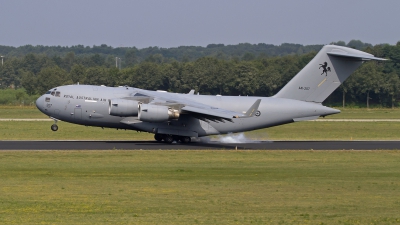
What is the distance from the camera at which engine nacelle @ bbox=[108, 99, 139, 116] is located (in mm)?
31141

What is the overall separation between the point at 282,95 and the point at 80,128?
1702 cm

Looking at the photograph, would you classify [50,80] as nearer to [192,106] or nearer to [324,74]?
[192,106]

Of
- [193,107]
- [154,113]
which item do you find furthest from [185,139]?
[154,113]

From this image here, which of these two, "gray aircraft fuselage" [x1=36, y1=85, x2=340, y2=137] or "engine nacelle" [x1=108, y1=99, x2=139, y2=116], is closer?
"engine nacelle" [x1=108, y1=99, x2=139, y2=116]

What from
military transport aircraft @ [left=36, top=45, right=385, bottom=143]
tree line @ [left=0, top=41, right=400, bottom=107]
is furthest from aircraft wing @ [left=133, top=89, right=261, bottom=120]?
tree line @ [left=0, top=41, right=400, bottom=107]

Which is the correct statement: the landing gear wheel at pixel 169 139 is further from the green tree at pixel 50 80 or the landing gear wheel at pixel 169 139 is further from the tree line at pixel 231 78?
the green tree at pixel 50 80

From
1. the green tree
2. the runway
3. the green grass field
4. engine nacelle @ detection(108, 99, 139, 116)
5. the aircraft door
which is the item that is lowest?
the runway

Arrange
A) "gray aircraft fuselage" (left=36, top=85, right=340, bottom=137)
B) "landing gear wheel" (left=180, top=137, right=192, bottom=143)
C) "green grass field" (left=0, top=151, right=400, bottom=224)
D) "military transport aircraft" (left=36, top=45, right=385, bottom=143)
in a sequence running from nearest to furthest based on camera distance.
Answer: "green grass field" (left=0, top=151, right=400, bottom=224) → "military transport aircraft" (left=36, top=45, right=385, bottom=143) → "gray aircraft fuselage" (left=36, top=85, right=340, bottom=137) → "landing gear wheel" (left=180, top=137, right=192, bottom=143)

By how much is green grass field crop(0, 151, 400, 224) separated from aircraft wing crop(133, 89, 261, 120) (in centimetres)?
315

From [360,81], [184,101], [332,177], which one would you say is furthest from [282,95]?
[360,81]

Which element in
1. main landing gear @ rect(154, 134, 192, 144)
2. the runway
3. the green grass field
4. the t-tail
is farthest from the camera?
the t-tail

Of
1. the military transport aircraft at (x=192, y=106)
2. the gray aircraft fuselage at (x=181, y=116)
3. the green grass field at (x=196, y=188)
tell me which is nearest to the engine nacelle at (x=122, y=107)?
the military transport aircraft at (x=192, y=106)

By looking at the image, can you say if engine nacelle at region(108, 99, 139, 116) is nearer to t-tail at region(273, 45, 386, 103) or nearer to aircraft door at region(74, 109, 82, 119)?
aircraft door at region(74, 109, 82, 119)

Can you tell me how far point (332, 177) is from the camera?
67.4 feet
